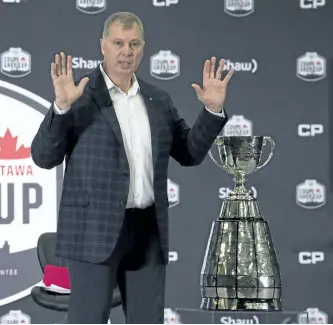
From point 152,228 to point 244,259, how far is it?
511 mm

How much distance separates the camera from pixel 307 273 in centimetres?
561

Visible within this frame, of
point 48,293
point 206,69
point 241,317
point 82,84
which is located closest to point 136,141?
point 82,84

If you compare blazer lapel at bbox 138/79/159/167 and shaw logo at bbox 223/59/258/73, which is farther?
shaw logo at bbox 223/59/258/73

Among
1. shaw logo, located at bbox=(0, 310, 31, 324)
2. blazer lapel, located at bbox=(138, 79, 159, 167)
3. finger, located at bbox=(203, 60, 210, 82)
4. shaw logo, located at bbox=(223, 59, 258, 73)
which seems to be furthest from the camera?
shaw logo, located at bbox=(223, 59, 258, 73)

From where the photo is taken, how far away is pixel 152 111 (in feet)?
8.86

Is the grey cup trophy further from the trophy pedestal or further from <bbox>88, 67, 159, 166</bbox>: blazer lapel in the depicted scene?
<bbox>88, 67, 159, 166</bbox>: blazer lapel

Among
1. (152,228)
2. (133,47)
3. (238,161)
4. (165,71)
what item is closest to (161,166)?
(152,228)

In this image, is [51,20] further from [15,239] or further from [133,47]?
[133,47]

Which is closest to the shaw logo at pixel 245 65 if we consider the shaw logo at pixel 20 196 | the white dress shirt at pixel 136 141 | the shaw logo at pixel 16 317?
the shaw logo at pixel 20 196

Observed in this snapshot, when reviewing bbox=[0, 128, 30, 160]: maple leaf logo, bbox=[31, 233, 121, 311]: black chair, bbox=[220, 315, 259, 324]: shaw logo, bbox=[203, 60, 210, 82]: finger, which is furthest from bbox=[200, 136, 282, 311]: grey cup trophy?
bbox=[0, 128, 30, 160]: maple leaf logo

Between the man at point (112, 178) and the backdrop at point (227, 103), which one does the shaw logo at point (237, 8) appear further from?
the man at point (112, 178)

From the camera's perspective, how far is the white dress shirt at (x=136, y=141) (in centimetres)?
260

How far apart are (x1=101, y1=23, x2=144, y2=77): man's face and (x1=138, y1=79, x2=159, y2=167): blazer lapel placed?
0.34 feet

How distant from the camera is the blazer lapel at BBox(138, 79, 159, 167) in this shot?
264 cm
